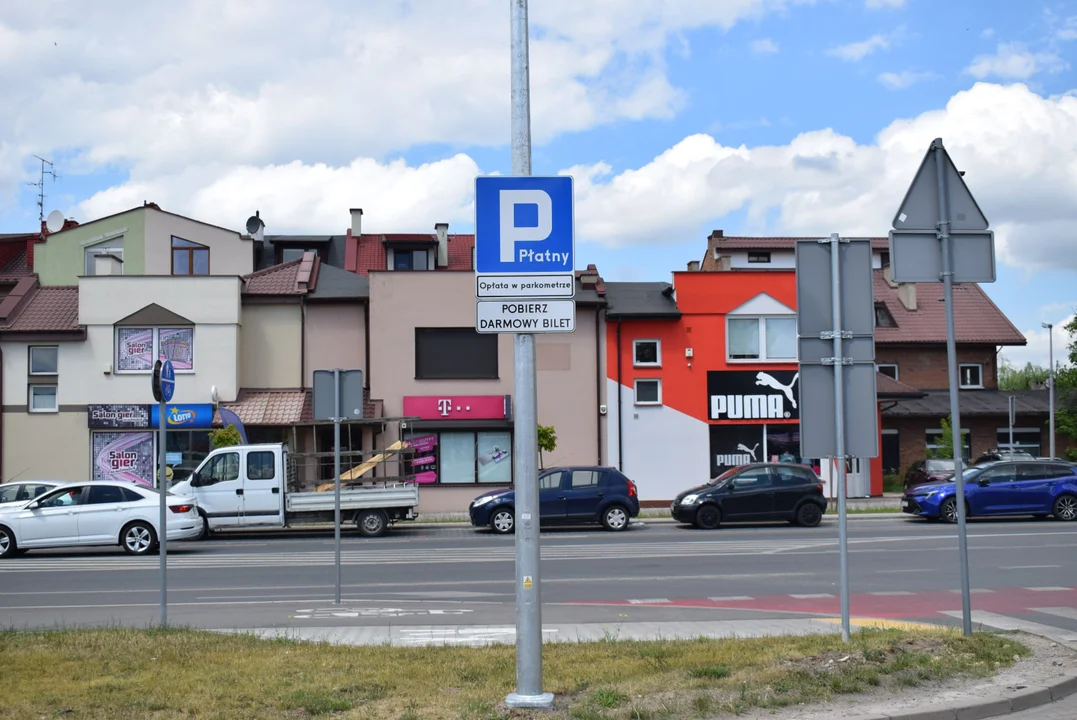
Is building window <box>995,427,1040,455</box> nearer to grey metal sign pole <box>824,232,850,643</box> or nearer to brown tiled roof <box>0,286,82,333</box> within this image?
brown tiled roof <box>0,286,82,333</box>

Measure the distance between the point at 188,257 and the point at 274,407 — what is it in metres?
10.6

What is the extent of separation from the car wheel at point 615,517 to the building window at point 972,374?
2875cm

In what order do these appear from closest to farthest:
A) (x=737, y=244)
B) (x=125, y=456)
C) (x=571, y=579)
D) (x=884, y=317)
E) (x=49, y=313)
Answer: (x=571, y=579) < (x=125, y=456) < (x=49, y=313) < (x=884, y=317) < (x=737, y=244)

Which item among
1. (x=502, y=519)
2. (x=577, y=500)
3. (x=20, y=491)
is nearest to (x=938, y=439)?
(x=577, y=500)

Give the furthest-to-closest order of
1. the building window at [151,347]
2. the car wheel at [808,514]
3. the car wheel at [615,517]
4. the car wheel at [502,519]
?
the building window at [151,347], the car wheel at [808,514], the car wheel at [615,517], the car wheel at [502,519]

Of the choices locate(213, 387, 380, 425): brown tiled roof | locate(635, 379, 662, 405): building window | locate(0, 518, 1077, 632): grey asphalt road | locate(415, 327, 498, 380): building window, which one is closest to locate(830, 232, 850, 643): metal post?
locate(0, 518, 1077, 632): grey asphalt road

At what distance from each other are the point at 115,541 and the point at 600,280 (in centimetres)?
1910

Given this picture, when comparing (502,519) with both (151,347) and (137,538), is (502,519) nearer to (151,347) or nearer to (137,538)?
(137,538)

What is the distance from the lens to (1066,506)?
28.2 metres

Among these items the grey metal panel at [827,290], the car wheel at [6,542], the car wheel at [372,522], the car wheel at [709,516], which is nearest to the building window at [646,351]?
the car wheel at [709,516]

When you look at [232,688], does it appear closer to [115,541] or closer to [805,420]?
[805,420]

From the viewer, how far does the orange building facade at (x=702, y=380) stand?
35875mm

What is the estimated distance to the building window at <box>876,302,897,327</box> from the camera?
4901 cm

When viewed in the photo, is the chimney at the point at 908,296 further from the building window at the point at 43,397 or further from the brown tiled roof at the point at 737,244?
the building window at the point at 43,397
